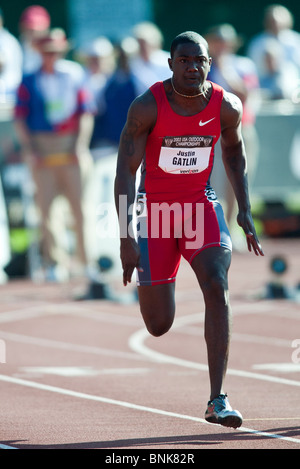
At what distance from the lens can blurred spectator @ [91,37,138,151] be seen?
1329cm

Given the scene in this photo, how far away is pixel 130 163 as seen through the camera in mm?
6254

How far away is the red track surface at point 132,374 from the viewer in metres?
6.05

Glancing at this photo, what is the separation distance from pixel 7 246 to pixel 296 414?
24.9ft

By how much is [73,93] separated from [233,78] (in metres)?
2.20

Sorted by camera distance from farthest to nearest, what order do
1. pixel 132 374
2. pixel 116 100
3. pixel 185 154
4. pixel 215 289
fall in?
pixel 116 100, pixel 132 374, pixel 185 154, pixel 215 289

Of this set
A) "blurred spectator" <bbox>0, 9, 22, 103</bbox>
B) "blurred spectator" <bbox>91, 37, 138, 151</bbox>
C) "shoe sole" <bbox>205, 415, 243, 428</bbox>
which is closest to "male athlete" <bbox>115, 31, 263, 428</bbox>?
"shoe sole" <bbox>205, 415, 243, 428</bbox>

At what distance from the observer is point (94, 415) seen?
670 cm

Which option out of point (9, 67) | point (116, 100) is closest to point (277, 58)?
point (116, 100)

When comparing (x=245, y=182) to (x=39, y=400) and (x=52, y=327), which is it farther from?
(x=52, y=327)

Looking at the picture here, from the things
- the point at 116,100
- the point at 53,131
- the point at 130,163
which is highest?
the point at 116,100

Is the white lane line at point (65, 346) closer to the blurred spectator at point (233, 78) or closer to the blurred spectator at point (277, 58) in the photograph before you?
the blurred spectator at point (233, 78)

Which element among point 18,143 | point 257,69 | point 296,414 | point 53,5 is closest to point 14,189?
point 18,143

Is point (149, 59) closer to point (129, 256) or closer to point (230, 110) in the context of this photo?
point (230, 110)

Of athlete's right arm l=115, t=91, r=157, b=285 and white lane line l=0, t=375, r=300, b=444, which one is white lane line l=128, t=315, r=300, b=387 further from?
athlete's right arm l=115, t=91, r=157, b=285
